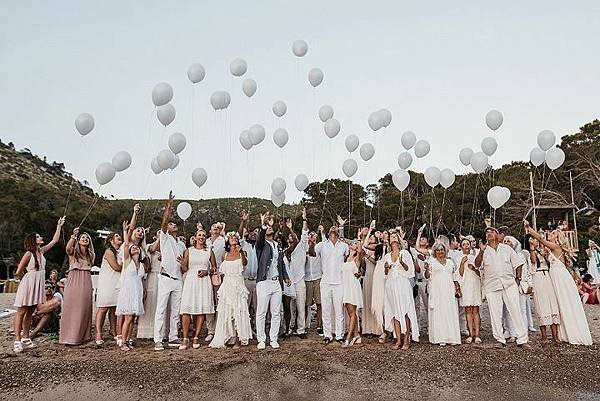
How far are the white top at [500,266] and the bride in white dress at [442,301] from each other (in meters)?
0.51

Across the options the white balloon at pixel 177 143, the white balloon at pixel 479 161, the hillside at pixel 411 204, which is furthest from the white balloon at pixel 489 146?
the hillside at pixel 411 204

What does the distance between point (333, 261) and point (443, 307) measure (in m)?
1.75

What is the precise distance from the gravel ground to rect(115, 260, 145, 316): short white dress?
564 millimetres

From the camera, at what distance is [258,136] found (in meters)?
9.15

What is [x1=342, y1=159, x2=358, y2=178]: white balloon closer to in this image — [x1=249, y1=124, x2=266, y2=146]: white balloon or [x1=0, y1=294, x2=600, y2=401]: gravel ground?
[x1=249, y1=124, x2=266, y2=146]: white balloon

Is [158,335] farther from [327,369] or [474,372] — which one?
[474,372]

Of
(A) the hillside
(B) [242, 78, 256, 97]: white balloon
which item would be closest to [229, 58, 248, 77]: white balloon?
(B) [242, 78, 256, 97]: white balloon

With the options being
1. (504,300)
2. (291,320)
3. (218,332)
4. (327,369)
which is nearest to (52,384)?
(218,332)

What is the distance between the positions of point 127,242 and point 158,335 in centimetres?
145

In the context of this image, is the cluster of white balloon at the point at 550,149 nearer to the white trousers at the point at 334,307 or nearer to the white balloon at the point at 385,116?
the white balloon at the point at 385,116

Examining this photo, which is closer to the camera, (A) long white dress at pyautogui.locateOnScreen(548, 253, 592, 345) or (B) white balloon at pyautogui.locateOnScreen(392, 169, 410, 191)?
(A) long white dress at pyautogui.locateOnScreen(548, 253, 592, 345)

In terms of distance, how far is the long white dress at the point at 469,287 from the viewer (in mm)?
7039

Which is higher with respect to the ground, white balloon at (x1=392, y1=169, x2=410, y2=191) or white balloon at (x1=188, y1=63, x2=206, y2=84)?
white balloon at (x1=188, y1=63, x2=206, y2=84)

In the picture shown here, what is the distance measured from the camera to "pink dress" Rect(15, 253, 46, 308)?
6.84 m
